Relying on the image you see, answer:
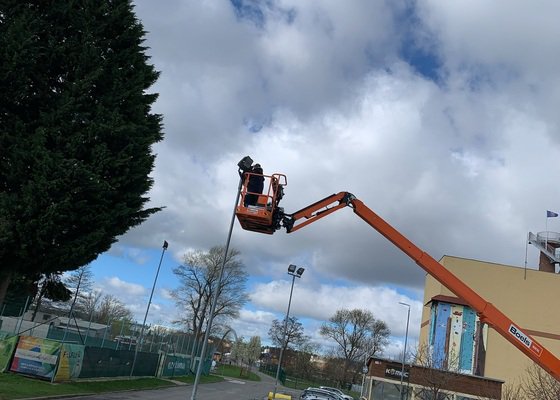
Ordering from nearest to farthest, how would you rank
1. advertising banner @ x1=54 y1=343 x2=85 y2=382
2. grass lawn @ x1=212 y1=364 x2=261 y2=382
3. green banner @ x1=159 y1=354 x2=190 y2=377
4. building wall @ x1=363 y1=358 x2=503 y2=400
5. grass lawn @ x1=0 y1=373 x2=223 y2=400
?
grass lawn @ x1=0 y1=373 x2=223 y2=400
advertising banner @ x1=54 y1=343 x2=85 y2=382
building wall @ x1=363 y1=358 x2=503 y2=400
green banner @ x1=159 y1=354 x2=190 y2=377
grass lawn @ x1=212 y1=364 x2=261 y2=382

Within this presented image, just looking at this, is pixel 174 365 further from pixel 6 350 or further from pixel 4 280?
pixel 4 280

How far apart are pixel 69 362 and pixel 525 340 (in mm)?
20638

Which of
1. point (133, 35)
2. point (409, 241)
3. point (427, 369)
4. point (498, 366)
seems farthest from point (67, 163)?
point (498, 366)

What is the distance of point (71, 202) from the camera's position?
15703 mm

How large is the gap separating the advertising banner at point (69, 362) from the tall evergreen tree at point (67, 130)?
9.37 m

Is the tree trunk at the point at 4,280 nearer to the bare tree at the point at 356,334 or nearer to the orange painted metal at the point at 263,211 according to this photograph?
the orange painted metal at the point at 263,211

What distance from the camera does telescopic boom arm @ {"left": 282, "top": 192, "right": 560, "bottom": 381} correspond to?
46.4 feet

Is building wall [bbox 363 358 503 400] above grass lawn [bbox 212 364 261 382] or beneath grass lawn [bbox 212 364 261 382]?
above

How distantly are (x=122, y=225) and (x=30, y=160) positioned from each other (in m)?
4.07

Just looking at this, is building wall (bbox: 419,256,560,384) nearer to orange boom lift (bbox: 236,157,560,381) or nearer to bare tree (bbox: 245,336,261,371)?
orange boom lift (bbox: 236,157,560,381)

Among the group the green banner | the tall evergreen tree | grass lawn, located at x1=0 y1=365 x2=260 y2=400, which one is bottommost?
grass lawn, located at x1=0 y1=365 x2=260 y2=400

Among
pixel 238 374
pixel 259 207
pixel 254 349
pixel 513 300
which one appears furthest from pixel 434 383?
pixel 254 349

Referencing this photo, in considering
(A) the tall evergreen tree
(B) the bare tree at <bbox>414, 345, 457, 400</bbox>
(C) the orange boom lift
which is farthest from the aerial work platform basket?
(B) the bare tree at <bbox>414, 345, 457, 400</bbox>

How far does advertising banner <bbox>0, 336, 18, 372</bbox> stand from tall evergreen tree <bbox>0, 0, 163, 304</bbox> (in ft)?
30.0
